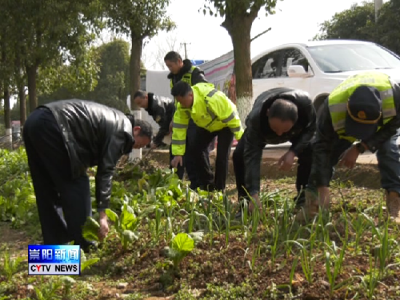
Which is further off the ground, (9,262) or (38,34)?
(38,34)

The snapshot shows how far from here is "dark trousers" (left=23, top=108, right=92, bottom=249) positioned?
14.2 ft

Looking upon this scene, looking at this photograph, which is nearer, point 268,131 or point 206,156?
point 268,131

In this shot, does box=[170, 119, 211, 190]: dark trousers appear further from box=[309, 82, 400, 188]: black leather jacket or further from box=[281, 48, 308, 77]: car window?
box=[281, 48, 308, 77]: car window

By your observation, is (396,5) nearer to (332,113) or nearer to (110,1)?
(110,1)

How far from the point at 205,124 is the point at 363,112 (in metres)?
2.66

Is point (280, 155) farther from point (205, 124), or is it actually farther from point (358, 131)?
point (358, 131)

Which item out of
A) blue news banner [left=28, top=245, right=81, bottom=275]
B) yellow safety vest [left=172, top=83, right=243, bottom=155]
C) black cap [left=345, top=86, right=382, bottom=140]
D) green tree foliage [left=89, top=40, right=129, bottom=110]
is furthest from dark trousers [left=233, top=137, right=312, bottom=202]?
green tree foliage [left=89, top=40, right=129, bottom=110]

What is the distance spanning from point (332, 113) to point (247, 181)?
88 cm

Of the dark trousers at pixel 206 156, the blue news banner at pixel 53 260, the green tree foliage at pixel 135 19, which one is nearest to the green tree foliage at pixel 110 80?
the green tree foliage at pixel 135 19

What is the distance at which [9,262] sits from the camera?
398 cm

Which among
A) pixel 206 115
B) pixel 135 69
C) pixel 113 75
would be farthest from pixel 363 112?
pixel 113 75

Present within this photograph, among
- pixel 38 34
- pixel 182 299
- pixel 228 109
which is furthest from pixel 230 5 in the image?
pixel 38 34

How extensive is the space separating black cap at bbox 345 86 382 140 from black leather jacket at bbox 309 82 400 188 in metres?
0.28

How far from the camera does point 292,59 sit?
9469mm
